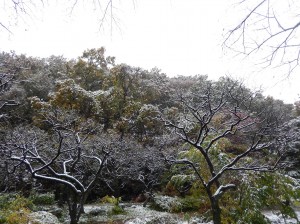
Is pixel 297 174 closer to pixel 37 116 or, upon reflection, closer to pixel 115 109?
pixel 115 109

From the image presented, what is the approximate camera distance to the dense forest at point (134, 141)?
7090 millimetres

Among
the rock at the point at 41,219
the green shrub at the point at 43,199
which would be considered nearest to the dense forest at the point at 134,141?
the rock at the point at 41,219

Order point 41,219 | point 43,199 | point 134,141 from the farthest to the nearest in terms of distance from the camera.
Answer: point 134,141
point 43,199
point 41,219

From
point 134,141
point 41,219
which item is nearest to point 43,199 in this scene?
point 41,219

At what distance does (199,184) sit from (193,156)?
0.80 m

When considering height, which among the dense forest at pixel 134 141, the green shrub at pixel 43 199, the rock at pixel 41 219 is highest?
the dense forest at pixel 134 141

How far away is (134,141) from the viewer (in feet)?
44.5

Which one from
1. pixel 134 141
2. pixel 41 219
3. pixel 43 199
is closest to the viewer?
pixel 41 219

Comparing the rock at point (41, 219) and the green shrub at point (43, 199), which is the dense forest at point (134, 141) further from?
the green shrub at point (43, 199)

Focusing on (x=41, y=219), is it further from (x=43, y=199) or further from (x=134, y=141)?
(x=134, y=141)

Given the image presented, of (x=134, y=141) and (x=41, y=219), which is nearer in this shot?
(x=41, y=219)

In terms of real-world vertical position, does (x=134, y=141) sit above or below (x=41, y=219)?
above

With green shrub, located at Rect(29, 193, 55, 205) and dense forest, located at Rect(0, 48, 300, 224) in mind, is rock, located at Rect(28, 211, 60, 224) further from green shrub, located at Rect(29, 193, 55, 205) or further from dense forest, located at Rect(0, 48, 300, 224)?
green shrub, located at Rect(29, 193, 55, 205)

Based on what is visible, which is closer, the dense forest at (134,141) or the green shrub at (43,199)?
the dense forest at (134,141)
